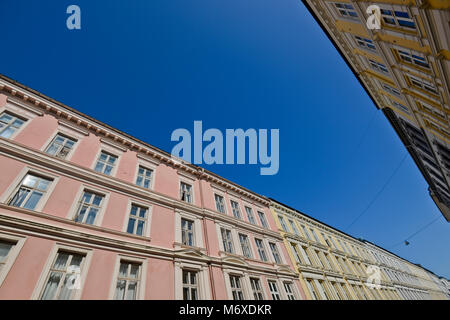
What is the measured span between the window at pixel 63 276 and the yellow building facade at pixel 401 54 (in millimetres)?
17415

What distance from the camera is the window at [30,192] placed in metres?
8.35

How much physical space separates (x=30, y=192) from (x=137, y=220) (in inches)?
192

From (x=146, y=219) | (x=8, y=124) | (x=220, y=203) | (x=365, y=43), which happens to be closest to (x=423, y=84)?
(x=365, y=43)

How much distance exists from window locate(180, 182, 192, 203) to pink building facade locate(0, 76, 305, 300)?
116mm

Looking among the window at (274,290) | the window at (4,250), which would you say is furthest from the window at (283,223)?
the window at (4,250)

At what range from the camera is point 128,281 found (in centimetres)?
898

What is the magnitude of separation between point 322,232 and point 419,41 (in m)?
24.4

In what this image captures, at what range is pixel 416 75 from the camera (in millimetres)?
11859

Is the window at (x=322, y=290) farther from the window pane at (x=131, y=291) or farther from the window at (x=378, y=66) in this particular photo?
the window at (x=378, y=66)

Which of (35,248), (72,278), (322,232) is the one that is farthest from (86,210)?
(322,232)

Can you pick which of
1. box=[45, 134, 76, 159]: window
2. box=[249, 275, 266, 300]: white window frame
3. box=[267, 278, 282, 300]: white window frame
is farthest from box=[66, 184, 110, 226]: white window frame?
box=[267, 278, 282, 300]: white window frame

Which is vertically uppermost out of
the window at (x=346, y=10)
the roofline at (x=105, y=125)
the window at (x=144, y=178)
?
the window at (x=346, y=10)

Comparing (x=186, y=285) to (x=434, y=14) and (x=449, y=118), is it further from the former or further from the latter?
(x=449, y=118)

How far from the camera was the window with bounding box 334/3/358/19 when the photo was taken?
43.6ft
